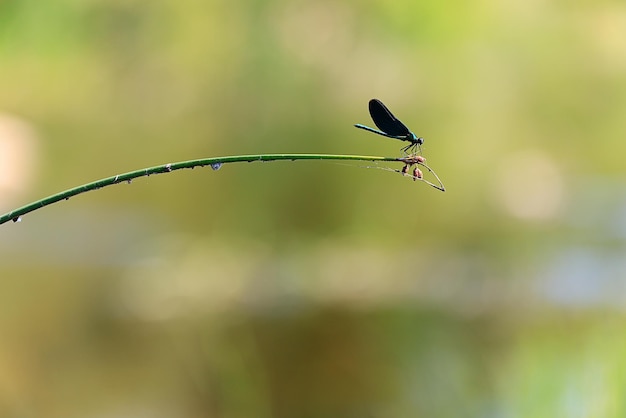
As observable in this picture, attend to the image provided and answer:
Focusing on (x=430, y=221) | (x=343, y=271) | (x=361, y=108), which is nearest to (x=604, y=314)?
(x=430, y=221)

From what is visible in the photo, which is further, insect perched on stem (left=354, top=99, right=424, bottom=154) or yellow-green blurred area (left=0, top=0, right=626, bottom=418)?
yellow-green blurred area (left=0, top=0, right=626, bottom=418)

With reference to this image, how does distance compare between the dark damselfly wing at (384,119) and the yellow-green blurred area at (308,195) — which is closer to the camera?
the dark damselfly wing at (384,119)

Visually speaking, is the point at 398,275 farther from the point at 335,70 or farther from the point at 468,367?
the point at 335,70

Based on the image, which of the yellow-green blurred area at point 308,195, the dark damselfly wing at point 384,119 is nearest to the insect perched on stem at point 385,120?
the dark damselfly wing at point 384,119

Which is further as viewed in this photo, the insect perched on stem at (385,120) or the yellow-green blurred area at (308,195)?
the yellow-green blurred area at (308,195)

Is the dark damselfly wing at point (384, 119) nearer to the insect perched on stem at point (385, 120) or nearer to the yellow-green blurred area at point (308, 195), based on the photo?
the insect perched on stem at point (385, 120)

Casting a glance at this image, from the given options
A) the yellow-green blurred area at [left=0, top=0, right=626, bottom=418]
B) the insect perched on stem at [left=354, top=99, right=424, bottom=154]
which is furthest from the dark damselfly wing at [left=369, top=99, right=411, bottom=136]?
the yellow-green blurred area at [left=0, top=0, right=626, bottom=418]

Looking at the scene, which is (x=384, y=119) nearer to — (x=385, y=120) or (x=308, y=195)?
(x=385, y=120)

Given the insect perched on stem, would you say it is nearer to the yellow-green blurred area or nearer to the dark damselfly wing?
the dark damselfly wing
